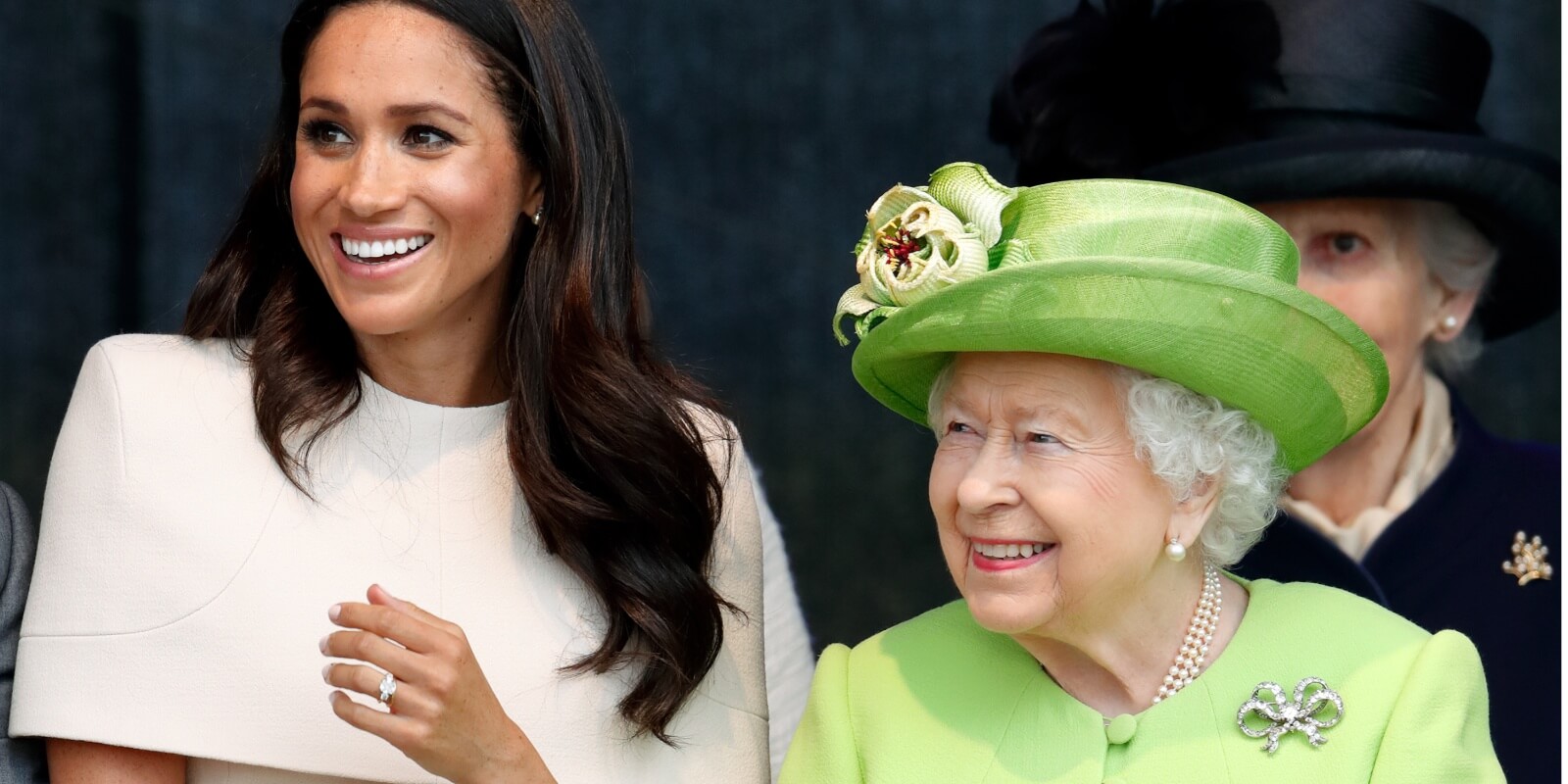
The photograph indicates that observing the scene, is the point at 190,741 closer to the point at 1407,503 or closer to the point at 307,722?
the point at 307,722

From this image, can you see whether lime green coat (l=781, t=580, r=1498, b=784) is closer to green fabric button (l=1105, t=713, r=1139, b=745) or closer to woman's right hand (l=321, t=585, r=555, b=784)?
green fabric button (l=1105, t=713, r=1139, b=745)

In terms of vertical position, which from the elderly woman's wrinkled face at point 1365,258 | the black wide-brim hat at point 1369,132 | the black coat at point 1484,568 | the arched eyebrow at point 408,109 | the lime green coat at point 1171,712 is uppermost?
the arched eyebrow at point 408,109

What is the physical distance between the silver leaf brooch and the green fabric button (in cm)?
13

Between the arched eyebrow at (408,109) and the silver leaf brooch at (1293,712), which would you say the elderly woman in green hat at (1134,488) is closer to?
the silver leaf brooch at (1293,712)

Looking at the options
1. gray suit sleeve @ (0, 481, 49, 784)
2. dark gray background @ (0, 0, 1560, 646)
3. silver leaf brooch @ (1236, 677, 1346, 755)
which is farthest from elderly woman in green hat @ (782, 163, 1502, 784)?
dark gray background @ (0, 0, 1560, 646)

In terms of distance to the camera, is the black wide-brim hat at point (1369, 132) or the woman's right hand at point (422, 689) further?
the black wide-brim hat at point (1369, 132)

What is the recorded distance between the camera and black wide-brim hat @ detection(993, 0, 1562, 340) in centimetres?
347

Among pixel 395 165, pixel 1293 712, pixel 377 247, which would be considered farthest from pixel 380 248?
pixel 1293 712

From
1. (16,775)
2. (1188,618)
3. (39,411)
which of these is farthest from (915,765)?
(39,411)

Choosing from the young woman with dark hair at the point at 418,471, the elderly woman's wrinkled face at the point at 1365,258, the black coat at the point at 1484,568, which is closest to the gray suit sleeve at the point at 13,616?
the young woman with dark hair at the point at 418,471

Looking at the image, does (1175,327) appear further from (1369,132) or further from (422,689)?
(1369,132)

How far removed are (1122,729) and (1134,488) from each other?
1.05 feet

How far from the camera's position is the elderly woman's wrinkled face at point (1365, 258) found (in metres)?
3.54

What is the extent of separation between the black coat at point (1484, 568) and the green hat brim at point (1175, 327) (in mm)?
1029
